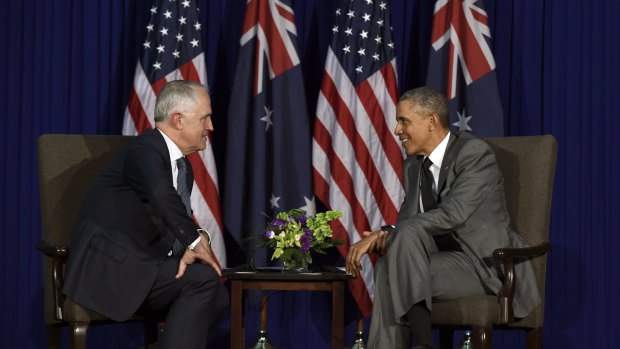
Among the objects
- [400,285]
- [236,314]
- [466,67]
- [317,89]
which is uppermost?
[466,67]

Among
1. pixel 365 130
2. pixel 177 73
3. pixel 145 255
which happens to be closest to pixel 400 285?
pixel 145 255

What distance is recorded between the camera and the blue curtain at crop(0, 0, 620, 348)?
5.66m

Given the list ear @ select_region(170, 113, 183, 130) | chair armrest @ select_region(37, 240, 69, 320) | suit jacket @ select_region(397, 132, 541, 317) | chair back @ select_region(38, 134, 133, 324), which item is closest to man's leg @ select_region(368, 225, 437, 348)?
suit jacket @ select_region(397, 132, 541, 317)

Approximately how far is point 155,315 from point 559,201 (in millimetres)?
2955

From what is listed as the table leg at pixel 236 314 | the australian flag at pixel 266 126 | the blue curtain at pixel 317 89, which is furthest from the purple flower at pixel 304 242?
the blue curtain at pixel 317 89

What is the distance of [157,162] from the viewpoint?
365cm

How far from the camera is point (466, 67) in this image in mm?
5531

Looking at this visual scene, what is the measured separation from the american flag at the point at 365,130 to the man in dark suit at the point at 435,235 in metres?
1.05

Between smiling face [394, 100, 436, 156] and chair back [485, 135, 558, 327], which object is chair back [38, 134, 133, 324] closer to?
smiling face [394, 100, 436, 156]

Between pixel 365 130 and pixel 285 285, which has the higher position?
pixel 365 130

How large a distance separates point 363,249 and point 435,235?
40cm

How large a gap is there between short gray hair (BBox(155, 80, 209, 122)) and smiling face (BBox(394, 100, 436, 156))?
3.37ft

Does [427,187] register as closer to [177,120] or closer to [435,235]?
[435,235]

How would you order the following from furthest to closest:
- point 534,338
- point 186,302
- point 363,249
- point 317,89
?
1. point 317,89
2. point 534,338
3. point 363,249
4. point 186,302
